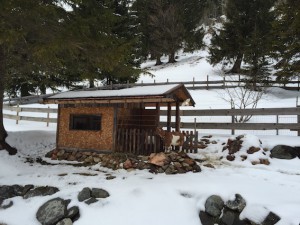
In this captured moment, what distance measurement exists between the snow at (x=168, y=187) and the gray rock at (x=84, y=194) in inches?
6.0

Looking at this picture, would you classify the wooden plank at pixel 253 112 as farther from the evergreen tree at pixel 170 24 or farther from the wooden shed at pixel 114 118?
the evergreen tree at pixel 170 24

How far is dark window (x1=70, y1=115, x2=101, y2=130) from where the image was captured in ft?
39.1

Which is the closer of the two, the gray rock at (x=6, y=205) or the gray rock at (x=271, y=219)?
the gray rock at (x=271, y=219)

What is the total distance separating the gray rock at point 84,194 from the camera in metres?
7.46

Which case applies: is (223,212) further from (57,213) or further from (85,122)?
(85,122)

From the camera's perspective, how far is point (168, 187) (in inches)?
297

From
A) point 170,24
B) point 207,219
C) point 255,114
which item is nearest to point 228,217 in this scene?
point 207,219

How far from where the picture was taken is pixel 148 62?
153 feet

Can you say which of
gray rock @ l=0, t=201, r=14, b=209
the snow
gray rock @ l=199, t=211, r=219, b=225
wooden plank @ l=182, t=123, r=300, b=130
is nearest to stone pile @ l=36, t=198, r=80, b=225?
the snow

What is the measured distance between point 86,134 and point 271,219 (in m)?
7.77

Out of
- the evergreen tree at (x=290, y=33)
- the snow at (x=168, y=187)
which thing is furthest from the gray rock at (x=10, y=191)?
the evergreen tree at (x=290, y=33)

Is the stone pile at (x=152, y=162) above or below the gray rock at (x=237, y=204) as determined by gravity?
above

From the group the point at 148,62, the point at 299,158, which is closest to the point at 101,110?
the point at 299,158

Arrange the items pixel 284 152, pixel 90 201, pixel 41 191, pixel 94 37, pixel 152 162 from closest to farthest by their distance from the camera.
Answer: pixel 90 201, pixel 41 191, pixel 152 162, pixel 284 152, pixel 94 37
